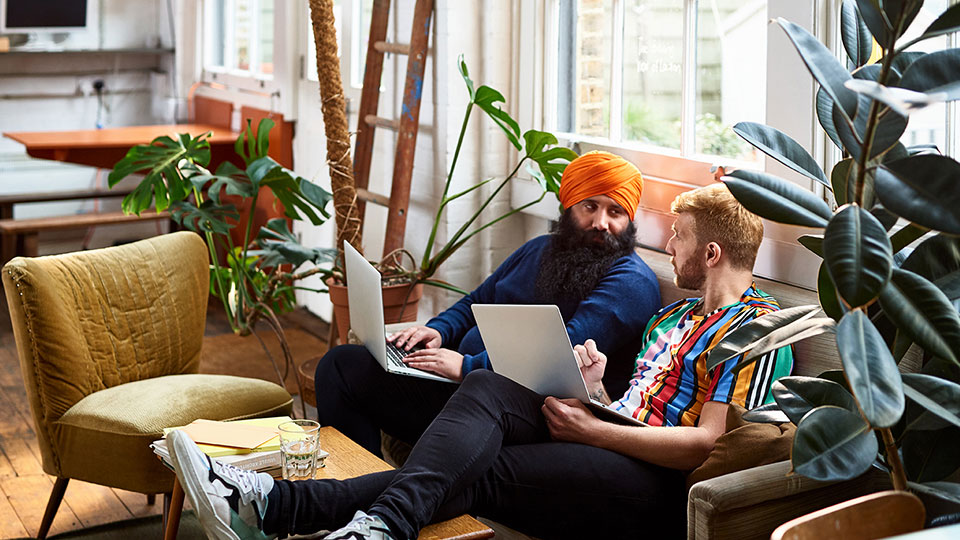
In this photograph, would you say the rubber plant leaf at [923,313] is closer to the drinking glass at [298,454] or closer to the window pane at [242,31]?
the drinking glass at [298,454]

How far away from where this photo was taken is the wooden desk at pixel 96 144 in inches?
211

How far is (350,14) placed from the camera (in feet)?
14.8

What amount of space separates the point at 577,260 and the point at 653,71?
2.26 ft

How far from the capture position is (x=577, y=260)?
9.18 ft

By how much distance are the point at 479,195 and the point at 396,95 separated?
0.55 meters

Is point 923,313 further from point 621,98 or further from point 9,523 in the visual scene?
point 9,523

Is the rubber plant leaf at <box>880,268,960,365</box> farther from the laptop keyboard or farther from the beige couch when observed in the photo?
the laptop keyboard

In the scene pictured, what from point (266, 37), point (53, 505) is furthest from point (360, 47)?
point (53, 505)

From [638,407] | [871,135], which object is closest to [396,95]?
[638,407]

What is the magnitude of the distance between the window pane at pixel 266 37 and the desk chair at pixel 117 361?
253 cm

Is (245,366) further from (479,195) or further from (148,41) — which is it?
(148,41)

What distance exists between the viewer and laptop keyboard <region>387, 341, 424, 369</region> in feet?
8.88

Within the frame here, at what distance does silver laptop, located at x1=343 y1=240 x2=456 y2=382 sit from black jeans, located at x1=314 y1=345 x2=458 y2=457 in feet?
0.13

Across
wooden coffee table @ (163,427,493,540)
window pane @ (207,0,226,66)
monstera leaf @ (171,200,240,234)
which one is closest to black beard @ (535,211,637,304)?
wooden coffee table @ (163,427,493,540)
